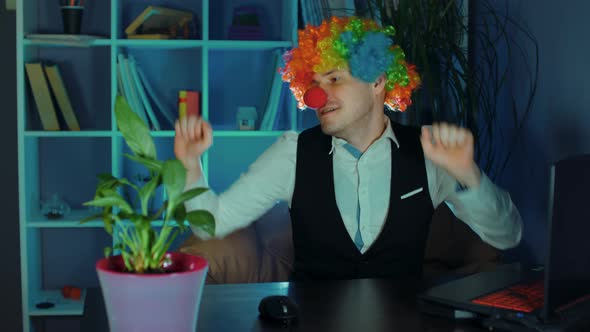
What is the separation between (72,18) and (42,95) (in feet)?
1.15

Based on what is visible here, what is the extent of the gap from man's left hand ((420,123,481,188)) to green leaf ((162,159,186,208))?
30.4 inches

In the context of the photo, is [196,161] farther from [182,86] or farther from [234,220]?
[182,86]

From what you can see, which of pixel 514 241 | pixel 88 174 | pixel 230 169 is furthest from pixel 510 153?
pixel 88 174

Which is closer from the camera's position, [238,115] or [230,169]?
[238,115]

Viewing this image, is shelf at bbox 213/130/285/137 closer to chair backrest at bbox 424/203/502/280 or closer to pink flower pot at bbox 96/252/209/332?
chair backrest at bbox 424/203/502/280

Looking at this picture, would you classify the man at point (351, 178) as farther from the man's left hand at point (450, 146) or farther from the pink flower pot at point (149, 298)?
the pink flower pot at point (149, 298)

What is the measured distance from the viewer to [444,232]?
2.65 m

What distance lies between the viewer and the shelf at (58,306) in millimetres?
3230

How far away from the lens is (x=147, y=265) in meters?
1.15

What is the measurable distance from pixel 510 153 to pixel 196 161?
1328 millimetres

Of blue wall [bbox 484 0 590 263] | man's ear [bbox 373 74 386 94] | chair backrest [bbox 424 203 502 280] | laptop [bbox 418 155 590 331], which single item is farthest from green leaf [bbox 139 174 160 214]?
chair backrest [bbox 424 203 502 280]

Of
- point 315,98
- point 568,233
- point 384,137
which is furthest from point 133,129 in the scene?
point 384,137

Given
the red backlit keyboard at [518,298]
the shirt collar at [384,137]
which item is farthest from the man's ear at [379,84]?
the red backlit keyboard at [518,298]

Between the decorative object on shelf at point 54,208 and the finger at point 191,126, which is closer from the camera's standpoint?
the finger at point 191,126
